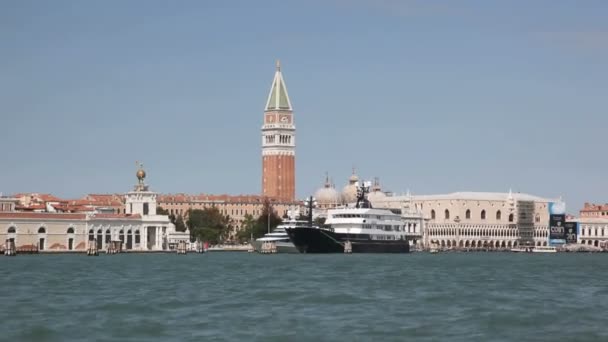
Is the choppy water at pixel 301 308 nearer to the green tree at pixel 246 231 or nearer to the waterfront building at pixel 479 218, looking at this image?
the green tree at pixel 246 231

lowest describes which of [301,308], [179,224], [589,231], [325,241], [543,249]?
[301,308]

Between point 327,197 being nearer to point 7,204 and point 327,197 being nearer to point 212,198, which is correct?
point 212,198

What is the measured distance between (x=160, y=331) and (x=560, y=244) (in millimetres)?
153056

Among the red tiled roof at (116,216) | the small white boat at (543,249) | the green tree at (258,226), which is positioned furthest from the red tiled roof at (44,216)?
the small white boat at (543,249)

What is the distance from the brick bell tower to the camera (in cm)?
19150

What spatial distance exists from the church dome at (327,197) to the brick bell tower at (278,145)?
4415 millimetres

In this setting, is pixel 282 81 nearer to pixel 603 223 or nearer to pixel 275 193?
pixel 275 193

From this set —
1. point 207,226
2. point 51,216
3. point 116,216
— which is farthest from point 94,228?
point 207,226

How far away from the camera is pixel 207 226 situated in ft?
513

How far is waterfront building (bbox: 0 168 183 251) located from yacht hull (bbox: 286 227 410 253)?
1602cm

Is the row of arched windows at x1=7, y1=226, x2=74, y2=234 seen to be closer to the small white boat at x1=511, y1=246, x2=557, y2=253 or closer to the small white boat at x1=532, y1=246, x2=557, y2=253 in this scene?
the small white boat at x1=511, y1=246, x2=557, y2=253

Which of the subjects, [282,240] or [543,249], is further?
[543,249]

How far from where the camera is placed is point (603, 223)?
189125 millimetres

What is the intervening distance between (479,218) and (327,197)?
2323 cm
